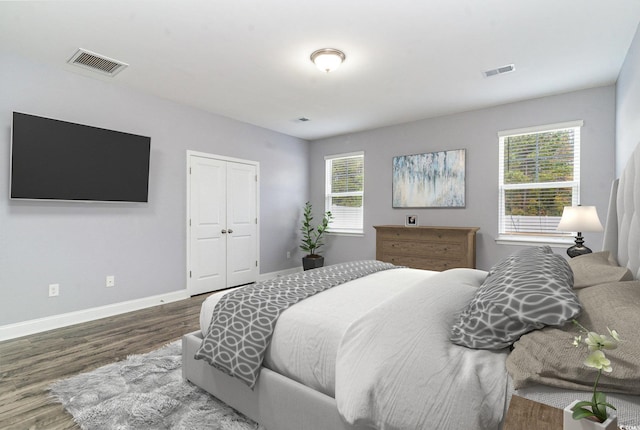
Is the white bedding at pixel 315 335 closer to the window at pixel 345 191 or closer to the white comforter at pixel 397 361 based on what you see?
the white comforter at pixel 397 361

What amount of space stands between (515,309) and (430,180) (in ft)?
13.3

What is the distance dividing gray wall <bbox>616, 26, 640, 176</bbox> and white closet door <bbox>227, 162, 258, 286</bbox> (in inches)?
178

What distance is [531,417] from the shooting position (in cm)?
77

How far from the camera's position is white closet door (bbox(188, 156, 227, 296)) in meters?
4.55

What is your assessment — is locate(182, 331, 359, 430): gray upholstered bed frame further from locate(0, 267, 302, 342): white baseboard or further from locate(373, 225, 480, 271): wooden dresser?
locate(373, 225, 480, 271): wooden dresser

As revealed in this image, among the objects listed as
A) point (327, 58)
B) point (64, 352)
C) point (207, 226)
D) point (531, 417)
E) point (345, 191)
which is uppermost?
point (327, 58)

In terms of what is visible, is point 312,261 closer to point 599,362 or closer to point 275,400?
point 275,400

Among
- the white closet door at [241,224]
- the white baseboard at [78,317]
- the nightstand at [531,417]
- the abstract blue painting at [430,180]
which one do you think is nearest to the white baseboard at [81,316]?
the white baseboard at [78,317]

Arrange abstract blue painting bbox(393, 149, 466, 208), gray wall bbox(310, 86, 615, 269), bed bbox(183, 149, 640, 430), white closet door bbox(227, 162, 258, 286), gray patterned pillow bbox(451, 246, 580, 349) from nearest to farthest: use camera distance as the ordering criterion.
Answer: bed bbox(183, 149, 640, 430) → gray patterned pillow bbox(451, 246, 580, 349) → gray wall bbox(310, 86, 615, 269) → abstract blue painting bbox(393, 149, 466, 208) → white closet door bbox(227, 162, 258, 286)

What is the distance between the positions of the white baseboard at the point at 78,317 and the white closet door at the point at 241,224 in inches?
39.9

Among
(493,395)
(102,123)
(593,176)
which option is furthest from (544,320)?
(102,123)

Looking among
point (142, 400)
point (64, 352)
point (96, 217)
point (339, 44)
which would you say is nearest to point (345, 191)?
point (339, 44)

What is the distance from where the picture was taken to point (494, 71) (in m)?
3.35

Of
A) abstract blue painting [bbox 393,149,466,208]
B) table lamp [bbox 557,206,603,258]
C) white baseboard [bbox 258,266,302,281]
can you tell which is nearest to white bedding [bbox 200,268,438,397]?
table lamp [bbox 557,206,603,258]
